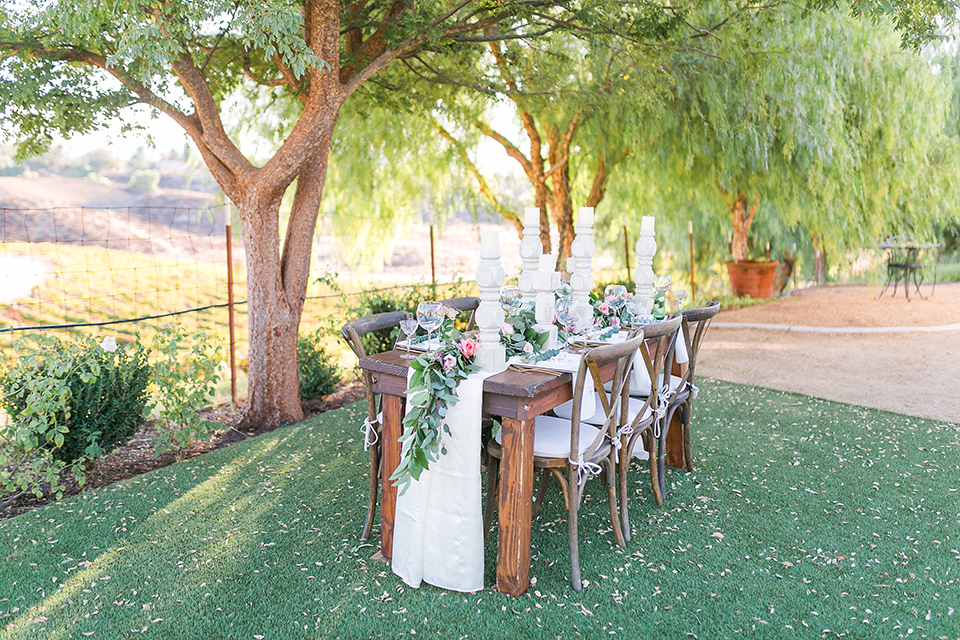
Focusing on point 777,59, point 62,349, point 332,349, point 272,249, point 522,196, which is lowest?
point 332,349

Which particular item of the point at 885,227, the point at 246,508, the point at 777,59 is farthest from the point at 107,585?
the point at 885,227

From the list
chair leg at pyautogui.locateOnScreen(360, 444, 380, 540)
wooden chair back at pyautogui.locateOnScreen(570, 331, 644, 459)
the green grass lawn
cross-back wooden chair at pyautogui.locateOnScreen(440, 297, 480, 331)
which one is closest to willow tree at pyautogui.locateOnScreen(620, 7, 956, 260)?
cross-back wooden chair at pyautogui.locateOnScreen(440, 297, 480, 331)

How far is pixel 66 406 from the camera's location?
3369 mm

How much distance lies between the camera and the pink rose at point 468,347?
8.14 ft

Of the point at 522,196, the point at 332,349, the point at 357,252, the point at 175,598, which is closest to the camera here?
the point at 175,598

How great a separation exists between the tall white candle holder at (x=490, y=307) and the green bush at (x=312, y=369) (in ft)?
9.51

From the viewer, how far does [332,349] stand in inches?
395

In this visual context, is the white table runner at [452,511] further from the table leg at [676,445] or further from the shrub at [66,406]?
the shrub at [66,406]

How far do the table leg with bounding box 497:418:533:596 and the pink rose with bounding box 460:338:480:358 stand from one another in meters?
0.28

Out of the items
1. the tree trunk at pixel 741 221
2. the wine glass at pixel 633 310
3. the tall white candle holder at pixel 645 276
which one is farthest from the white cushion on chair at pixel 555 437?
the tree trunk at pixel 741 221

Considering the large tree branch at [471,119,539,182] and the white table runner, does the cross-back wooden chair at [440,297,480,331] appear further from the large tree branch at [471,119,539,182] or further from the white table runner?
the large tree branch at [471,119,539,182]

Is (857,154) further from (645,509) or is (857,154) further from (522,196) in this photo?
(645,509)

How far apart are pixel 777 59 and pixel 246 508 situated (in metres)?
5.78

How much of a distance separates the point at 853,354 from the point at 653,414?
15.1 ft
